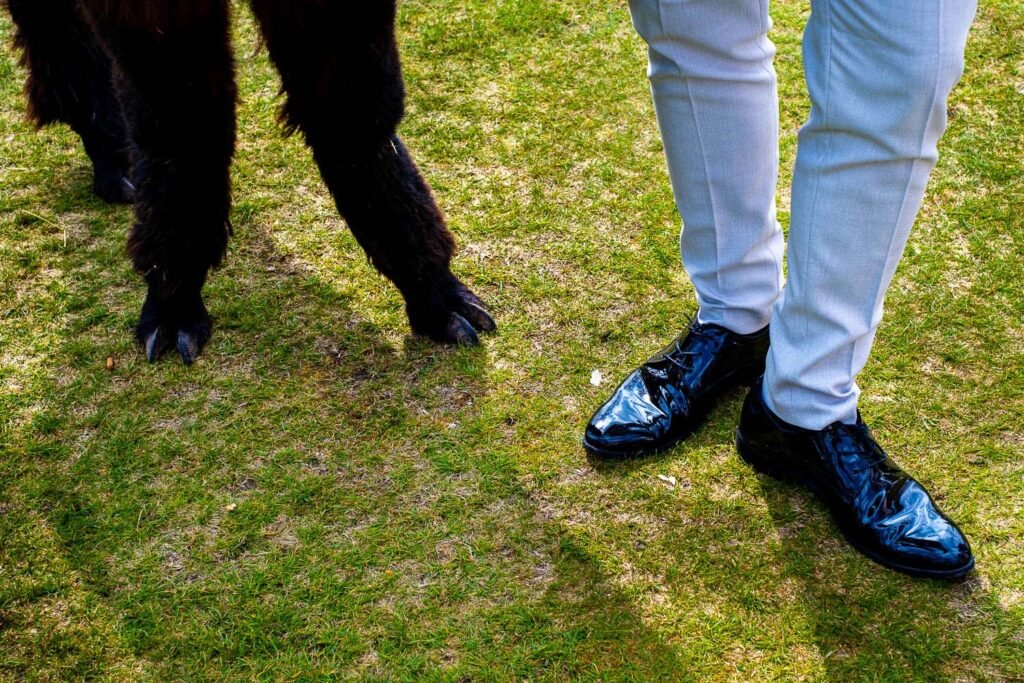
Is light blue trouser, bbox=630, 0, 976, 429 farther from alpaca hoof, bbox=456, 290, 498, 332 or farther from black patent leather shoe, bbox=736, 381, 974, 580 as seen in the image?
alpaca hoof, bbox=456, 290, 498, 332

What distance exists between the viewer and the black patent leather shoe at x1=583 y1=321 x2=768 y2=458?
2518 mm

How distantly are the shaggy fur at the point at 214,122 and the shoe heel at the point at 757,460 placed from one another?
2.83 ft

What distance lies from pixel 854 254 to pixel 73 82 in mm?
2634

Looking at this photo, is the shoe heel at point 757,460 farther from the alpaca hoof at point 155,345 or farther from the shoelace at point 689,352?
the alpaca hoof at point 155,345

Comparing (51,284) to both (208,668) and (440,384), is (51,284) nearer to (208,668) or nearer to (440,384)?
(440,384)

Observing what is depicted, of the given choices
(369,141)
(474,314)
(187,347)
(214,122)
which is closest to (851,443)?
(474,314)

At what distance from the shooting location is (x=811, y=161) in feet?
6.61

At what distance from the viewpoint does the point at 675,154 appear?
242 cm

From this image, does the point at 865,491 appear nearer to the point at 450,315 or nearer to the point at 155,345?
the point at 450,315

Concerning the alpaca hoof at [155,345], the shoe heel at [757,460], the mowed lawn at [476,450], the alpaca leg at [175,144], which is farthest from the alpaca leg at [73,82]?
the shoe heel at [757,460]

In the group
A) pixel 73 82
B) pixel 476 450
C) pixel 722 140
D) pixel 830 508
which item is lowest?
pixel 830 508

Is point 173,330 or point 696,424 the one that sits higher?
point 173,330

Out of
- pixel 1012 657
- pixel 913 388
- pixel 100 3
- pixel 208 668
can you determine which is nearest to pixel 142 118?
pixel 100 3

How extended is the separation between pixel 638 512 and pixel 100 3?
1.74 m
